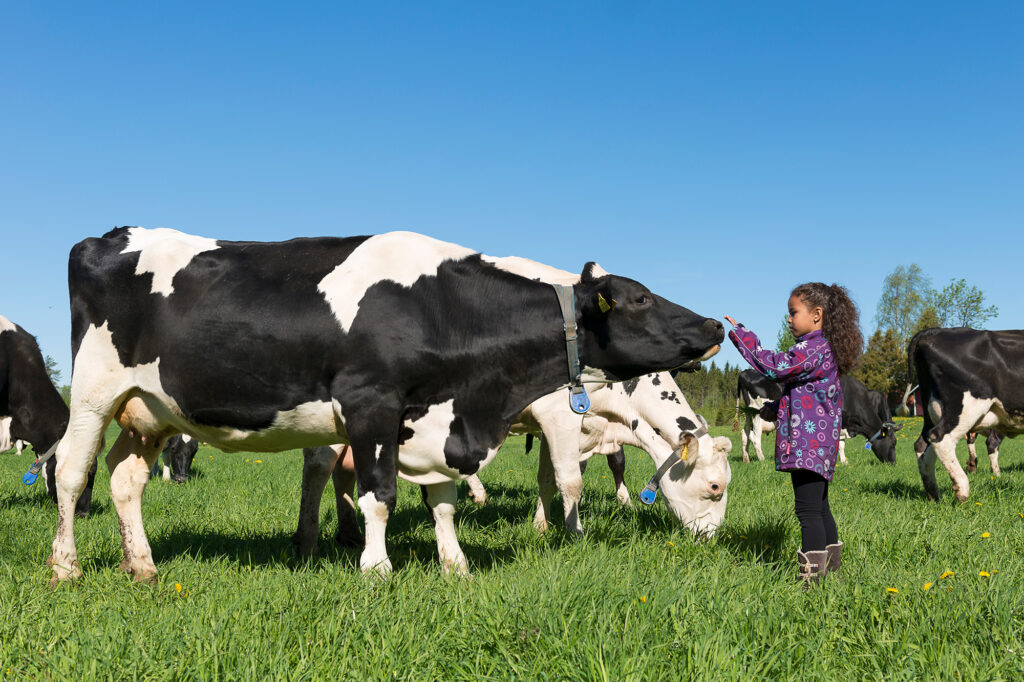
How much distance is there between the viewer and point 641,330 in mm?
4520

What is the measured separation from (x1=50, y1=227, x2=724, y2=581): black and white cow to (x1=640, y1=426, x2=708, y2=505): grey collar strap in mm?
1914

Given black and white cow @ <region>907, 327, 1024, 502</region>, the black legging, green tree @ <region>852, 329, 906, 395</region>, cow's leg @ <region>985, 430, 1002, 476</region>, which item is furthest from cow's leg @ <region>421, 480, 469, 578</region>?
green tree @ <region>852, 329, 906, 395</region>

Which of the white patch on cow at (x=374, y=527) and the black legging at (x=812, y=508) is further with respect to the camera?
the black legging at (x=812, y=508)

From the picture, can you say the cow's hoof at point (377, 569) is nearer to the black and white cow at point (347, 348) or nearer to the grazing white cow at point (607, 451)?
the black and white cow at point (347, 348)

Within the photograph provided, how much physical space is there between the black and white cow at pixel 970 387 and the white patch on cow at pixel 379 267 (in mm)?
7154

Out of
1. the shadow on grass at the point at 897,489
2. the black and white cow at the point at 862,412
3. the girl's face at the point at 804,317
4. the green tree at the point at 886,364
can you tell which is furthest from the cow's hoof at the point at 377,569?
the green tree at the point at 886,364

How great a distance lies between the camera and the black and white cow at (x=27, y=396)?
9.22 metres

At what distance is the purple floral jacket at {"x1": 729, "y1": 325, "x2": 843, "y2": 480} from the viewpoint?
4641 millimetres

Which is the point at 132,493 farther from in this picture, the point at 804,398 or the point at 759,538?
the point at 759,538

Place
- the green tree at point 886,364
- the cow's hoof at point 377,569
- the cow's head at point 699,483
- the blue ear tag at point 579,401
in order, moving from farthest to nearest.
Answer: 1. the green tree at point 886,364
2. the cow's head at point 699,483
3. the blue ear tag at point 579,401
4. the cow's hoof at point 377,569

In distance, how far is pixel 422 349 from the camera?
4328mm

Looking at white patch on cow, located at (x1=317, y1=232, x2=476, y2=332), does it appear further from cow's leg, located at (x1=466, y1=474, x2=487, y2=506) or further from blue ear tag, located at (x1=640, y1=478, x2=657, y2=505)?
cow's leg, located at (x1=466, y1=474, x2=487, y2=506)

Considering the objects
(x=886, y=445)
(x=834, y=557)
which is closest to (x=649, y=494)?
(x=834, y=557)

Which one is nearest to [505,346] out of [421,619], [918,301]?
[421,619]
